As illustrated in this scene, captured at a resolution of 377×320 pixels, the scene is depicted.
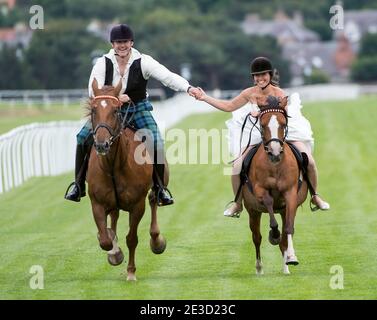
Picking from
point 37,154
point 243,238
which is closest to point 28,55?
point 37,154

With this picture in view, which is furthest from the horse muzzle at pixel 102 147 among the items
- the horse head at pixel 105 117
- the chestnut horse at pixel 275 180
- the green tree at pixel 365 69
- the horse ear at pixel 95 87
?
the green tree at pixel 365 69

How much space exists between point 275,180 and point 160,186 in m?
1.39

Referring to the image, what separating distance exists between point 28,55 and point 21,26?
4737 cm

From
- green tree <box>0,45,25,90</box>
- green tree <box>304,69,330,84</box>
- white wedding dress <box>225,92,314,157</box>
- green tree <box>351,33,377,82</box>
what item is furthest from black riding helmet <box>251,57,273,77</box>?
green tree <box>304,69,330,84</box>

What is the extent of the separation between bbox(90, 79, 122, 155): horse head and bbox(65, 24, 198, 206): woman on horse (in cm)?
59

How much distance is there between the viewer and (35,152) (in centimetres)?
3016

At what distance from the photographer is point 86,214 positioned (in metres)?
22.8

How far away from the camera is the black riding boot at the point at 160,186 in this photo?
50.4ft

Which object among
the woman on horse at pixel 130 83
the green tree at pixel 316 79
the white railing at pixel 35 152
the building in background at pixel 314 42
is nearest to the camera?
the woman on horse at pixel 130 83

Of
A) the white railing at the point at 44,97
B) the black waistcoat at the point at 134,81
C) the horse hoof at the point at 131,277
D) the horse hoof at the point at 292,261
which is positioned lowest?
the horse hoof at the point at 131,277

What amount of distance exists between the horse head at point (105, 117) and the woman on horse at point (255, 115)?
1609mm

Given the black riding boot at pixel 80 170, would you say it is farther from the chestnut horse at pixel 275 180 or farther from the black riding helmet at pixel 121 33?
the chestnut horse at pixel 275 180

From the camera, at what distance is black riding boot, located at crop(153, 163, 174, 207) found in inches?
605
